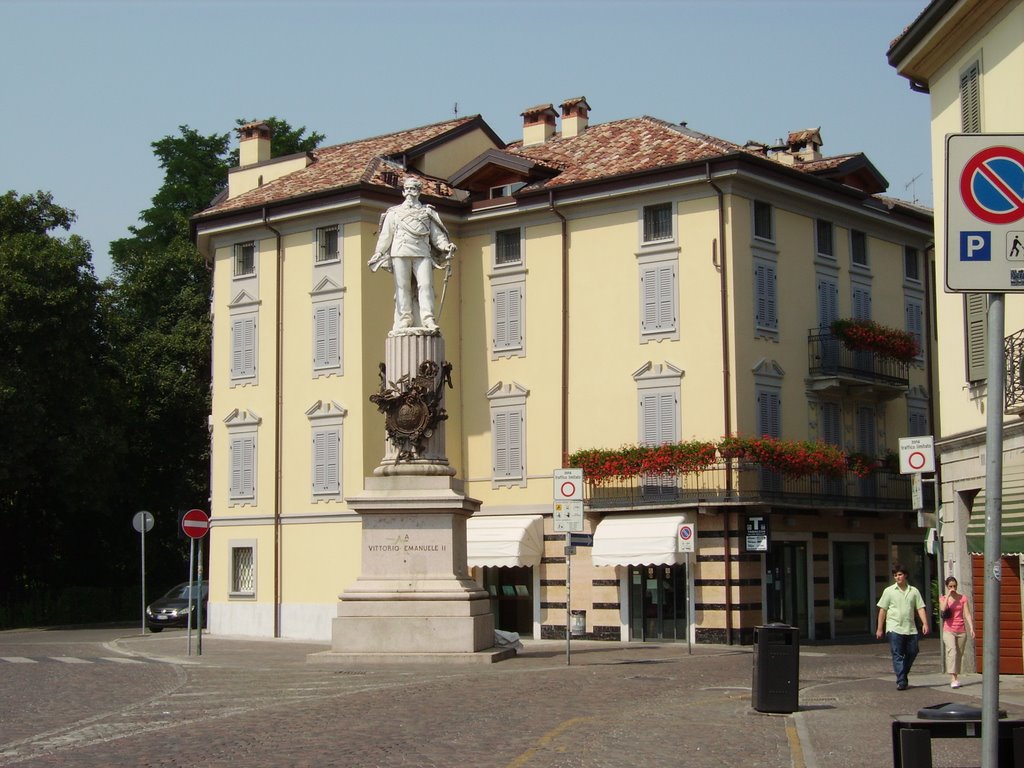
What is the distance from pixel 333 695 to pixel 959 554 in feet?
32.8

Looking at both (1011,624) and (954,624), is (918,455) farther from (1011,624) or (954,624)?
(1011,624)

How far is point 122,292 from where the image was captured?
54781 mm

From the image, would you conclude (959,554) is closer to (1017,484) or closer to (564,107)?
(1017,484)

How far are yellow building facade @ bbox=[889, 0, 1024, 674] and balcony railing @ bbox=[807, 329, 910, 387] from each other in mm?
→ 15044

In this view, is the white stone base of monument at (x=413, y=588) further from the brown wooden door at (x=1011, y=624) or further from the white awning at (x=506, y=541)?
the white awning at (x=506, y=541)

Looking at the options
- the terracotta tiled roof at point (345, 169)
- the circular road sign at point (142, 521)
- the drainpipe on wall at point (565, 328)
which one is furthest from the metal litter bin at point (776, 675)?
the circular road sign at point (142, 521)

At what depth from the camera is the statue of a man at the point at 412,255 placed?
28188 millimetres

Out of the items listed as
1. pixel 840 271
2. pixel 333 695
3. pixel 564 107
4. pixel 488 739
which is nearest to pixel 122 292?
pixel 564 107

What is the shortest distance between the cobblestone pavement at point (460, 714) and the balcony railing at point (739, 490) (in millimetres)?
7487

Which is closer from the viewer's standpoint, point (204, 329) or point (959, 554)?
point (959, 554)

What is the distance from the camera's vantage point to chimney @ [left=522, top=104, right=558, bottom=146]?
44875 millimetres

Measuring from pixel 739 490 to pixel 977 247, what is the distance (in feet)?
96.0

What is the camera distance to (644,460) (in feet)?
120

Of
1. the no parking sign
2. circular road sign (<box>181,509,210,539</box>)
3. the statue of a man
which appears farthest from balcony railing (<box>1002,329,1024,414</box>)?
circular road sign (<box>181,509,210,539</box>)
